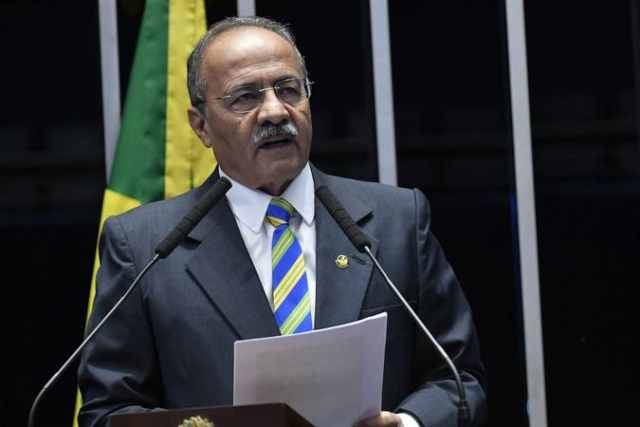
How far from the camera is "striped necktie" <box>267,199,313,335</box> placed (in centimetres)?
243

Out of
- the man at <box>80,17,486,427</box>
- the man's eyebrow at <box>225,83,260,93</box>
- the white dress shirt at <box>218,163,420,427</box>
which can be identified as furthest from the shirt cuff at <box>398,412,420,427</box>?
the man's eyebrow at <box>225,83,260,93</box>

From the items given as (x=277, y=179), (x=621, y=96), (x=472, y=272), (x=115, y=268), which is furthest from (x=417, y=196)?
(x=621, y=96)

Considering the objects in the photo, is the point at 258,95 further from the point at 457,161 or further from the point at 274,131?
the point at 457,161

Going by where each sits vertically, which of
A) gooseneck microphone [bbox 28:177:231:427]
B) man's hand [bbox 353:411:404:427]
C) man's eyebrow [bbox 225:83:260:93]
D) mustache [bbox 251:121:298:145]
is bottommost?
man's hand [bbox 353:411:404:427]

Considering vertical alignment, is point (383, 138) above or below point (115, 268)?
above

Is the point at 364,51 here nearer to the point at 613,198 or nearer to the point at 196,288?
the point at 613,198

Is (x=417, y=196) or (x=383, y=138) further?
(x=383, y=138)

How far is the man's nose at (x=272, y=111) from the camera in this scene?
99.0 inches

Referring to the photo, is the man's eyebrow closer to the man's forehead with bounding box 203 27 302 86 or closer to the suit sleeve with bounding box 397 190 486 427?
the man's forehead with bounding box 203 27 302 86

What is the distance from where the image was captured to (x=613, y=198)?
4.14 meters

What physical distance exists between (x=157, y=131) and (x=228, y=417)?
2.13 m

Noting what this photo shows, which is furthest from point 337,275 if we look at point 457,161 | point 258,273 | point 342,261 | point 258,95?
point 457,161

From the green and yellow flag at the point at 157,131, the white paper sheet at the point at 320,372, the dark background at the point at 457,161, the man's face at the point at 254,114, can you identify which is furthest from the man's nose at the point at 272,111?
the dark background at the point at 457,161

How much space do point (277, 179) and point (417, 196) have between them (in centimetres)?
35
